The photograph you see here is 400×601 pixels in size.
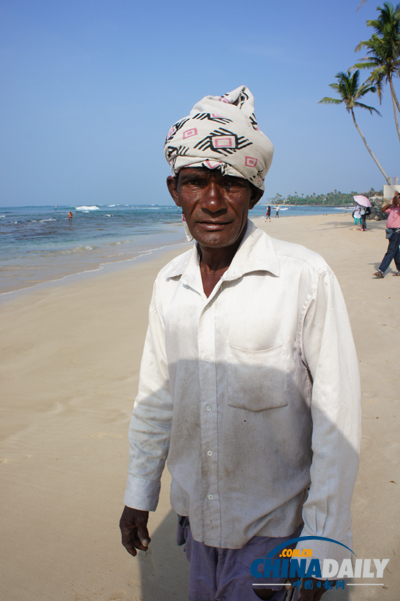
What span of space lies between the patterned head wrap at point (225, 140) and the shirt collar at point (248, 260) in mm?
214

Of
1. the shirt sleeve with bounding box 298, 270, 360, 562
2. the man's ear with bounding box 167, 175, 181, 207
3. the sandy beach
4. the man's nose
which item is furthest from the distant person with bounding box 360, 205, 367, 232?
the shirt sleeve with bounding box 298, 270, 360, 562

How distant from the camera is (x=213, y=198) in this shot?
133 centimetres

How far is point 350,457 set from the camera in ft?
3.67

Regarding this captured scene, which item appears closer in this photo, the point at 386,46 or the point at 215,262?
the point at 215,262

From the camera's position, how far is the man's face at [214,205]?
1.33m

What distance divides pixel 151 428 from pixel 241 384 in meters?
0.48

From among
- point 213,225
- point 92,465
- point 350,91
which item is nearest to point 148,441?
point 213,225

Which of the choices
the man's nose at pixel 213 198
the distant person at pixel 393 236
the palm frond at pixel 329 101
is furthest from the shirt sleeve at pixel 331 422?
the palm frond at pixel 329 101

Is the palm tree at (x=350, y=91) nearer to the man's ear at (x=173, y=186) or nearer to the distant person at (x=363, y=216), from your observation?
the distant person at (x=363, y=216)

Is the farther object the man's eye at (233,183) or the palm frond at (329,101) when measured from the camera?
the palm frond at (329,101)

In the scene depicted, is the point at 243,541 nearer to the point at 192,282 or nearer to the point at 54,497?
the point at 192,282

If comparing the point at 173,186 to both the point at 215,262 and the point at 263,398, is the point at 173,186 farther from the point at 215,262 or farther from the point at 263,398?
the point at 263,398

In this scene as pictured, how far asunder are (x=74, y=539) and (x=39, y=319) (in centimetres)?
457

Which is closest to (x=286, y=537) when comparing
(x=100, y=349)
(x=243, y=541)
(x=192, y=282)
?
(x=243, y=541)
